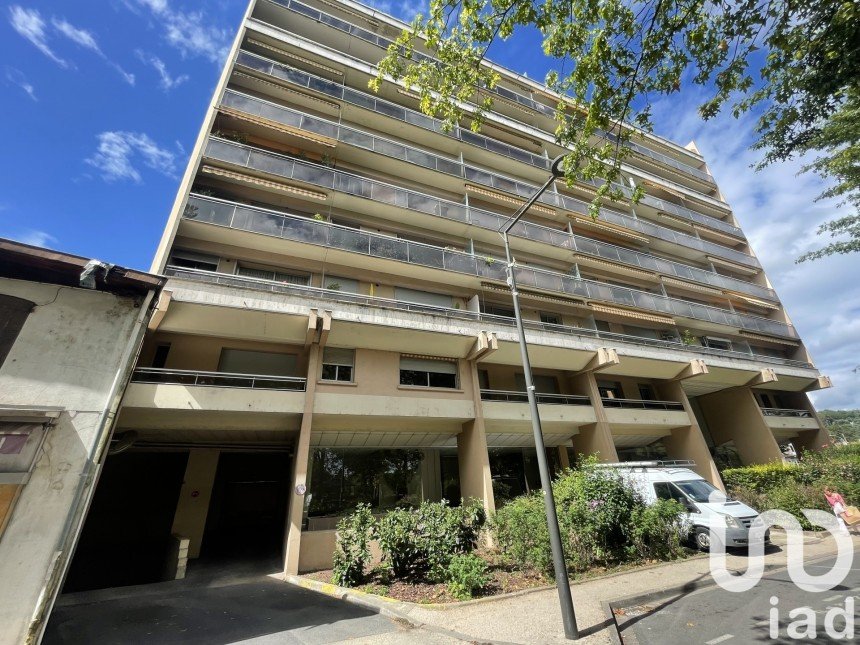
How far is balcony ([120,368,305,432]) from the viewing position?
9992 mm

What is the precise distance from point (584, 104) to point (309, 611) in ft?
33.5

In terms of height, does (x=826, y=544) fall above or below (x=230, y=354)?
below

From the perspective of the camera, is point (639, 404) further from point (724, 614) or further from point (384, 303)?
point (724, 614)

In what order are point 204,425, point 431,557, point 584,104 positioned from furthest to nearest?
point 204,425 → point 431,557 → point 584,104

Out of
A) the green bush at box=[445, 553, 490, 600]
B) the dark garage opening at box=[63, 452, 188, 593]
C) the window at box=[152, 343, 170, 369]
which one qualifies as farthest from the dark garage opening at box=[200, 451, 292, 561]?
the green bush at box=[445, 553, 490, 600]

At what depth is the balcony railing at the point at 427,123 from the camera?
15969mm

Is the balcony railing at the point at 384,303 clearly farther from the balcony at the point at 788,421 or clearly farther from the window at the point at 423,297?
the balcony at the point at 788,421

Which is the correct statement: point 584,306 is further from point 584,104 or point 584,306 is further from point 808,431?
point 808,431

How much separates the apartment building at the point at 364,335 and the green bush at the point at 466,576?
15.8 feet

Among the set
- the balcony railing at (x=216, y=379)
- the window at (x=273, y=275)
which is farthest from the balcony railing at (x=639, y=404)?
the window at (x=273, y=275)

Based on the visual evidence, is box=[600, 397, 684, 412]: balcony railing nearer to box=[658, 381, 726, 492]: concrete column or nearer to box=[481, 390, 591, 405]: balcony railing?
box=[658, 381, 726, 492]: concrete column

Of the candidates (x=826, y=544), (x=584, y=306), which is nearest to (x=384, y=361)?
(x=584, y=306)

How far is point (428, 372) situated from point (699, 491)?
352 inches

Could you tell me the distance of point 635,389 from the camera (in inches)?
735
